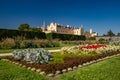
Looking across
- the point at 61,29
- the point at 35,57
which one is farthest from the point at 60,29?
the point at 35,57

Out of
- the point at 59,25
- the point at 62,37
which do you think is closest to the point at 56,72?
the point at 62,37

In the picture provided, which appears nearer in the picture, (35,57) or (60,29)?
(35,57)

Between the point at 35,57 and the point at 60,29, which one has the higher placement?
the point at 60,29

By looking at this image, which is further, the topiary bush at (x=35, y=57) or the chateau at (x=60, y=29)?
the chateau at (x=60, y=29)

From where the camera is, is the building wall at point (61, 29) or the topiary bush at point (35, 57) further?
the building wall at point (61, 29)

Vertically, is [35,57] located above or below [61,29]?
below

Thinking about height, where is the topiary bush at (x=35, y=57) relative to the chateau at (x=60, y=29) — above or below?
below

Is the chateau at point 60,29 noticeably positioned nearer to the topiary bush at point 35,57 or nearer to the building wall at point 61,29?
the building wall at point 61,29

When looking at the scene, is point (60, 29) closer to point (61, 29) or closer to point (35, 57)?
point (61, 29)

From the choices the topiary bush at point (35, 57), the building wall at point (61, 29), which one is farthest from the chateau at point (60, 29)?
the topiary bush at point (35, 57)

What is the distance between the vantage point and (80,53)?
1181 cm

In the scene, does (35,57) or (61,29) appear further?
(61,29)

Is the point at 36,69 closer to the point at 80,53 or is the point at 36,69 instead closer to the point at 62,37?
the point at 80,53

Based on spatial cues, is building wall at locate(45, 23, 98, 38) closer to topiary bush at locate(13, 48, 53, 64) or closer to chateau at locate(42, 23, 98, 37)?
chateau at locate(42, 23, 98, 37)
